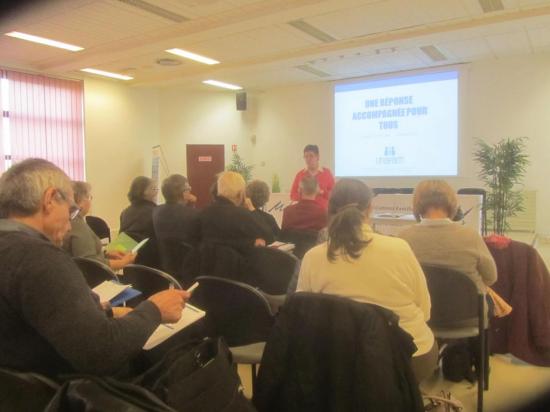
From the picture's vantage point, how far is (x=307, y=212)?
3.32 m

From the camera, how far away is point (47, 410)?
38.2 inches

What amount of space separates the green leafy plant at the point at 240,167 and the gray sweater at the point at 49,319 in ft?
25.0

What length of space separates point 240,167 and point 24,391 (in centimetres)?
794

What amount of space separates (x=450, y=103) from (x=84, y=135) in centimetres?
597

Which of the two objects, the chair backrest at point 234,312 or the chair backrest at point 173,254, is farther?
the chair backrest at point 173,254

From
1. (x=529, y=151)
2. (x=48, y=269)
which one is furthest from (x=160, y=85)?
(x=48, y=269)

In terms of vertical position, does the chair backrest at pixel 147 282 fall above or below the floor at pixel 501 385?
above

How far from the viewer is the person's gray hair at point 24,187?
1.26 metres

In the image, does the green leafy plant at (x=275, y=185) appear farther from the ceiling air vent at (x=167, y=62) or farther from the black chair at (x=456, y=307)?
the black chair at (x=456, y=307)

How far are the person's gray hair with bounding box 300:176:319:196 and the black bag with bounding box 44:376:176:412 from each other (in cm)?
246

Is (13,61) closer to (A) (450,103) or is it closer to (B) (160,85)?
(B) (160,85)

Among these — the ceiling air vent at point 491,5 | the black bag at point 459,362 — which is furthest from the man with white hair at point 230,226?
the ceiling air vent at point 491,5

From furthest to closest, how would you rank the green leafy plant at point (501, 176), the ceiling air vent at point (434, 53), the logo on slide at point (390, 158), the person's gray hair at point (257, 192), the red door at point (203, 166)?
the red door at point (203, 166), the logo on slide at point (390, 158), the ceiling air vent at point (434, 53), the green leafy plant at point (501, 176), the person's gray hair at point (257, 192)

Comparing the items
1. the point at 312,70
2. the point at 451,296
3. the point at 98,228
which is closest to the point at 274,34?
the point at 312,70
